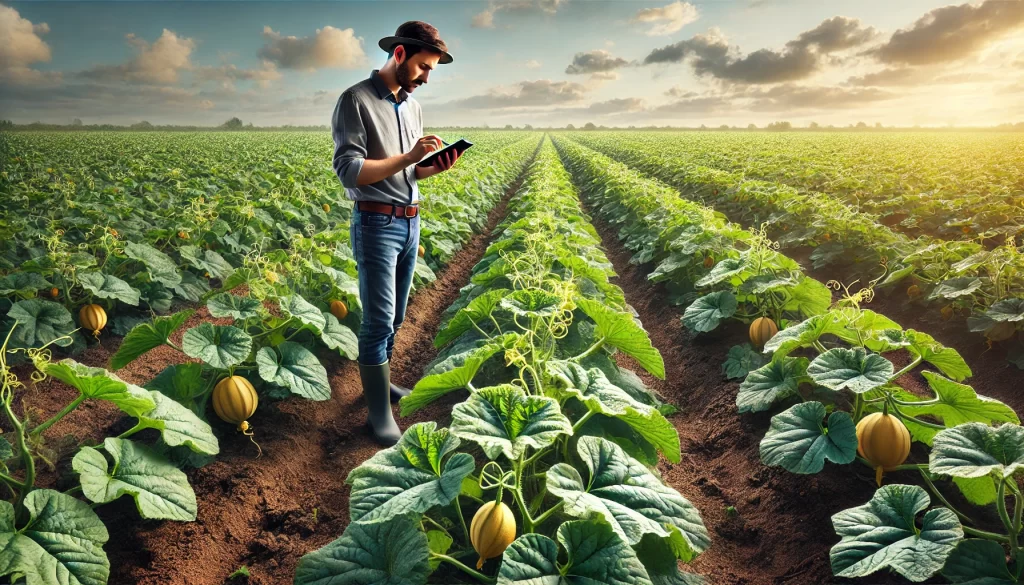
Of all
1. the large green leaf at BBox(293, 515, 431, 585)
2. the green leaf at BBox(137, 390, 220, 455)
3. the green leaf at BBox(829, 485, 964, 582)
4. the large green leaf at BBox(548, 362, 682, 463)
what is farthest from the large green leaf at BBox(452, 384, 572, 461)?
the green leaf at BBox(137, 390, 220, 455)

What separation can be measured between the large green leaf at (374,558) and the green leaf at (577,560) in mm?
382

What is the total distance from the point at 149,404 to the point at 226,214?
257 inches

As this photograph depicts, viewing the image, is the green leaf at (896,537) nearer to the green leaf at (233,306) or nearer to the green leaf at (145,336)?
the green leaf at (233,306)

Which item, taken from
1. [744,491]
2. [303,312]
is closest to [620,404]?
[744,491]

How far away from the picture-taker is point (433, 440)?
2420mm

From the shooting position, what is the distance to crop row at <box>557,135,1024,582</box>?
231 cm

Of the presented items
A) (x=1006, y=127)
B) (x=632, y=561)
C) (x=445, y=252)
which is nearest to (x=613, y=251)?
(x=445, y=252)

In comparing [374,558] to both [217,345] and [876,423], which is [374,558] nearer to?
[217,345]

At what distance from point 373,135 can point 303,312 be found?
4.56 feet

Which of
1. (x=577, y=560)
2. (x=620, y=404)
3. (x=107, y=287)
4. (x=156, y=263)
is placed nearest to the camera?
(x=577, y=560)

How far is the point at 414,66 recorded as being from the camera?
3615mm

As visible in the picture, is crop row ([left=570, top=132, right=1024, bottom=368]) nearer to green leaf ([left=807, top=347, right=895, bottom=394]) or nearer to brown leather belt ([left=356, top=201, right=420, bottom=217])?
green leaf ([left=807, top=347, right=895, bottom=394])

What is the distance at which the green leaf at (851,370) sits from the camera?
2.97m

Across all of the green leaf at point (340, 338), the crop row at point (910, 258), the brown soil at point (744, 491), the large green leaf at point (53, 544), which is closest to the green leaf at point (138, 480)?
the large green leaf at point (53, 544)
